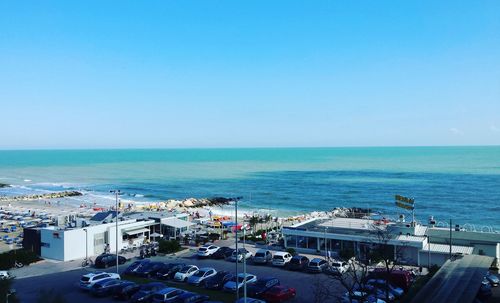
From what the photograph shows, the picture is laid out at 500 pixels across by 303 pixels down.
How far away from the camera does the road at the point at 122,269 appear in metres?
21.3

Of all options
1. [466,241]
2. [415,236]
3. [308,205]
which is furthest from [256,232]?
[308,205]

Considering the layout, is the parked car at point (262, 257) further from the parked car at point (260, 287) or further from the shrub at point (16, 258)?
the shrub at point (16, 258)

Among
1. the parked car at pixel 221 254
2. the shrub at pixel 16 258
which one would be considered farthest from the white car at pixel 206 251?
the shrub at pixel 16 258

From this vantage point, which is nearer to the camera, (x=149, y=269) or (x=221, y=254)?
(x=149, y=269)

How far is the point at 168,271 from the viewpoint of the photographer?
25.0m

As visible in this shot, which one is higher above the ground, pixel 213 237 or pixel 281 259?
pixel 281 259

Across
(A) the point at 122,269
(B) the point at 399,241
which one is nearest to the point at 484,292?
(B) the point at 399,241

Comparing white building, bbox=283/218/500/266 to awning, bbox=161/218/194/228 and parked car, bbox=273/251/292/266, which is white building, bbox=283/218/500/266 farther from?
awning, bbox=161/218/194/228

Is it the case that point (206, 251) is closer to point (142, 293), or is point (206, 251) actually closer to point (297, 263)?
point (297, 263)

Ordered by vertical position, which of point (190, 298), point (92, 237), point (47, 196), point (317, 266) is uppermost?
point (92, 237)

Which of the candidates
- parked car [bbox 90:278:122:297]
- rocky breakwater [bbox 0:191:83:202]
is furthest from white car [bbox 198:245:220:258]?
rocky breakwater [bbox 0:191:83:202]

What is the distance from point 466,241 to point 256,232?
1842 centimetres

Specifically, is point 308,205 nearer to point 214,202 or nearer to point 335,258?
point 214,202

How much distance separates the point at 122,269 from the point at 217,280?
7.16 meters
